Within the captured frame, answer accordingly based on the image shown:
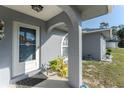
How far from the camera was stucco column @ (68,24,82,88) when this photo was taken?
4645 millimetres

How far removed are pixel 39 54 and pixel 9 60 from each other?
1.95 meters

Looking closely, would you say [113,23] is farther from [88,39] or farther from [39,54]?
[39,54]

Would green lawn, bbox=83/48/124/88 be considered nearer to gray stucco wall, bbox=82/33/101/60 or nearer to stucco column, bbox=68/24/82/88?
stucco column, bbox=68/24/82/88

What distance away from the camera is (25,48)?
5977mm

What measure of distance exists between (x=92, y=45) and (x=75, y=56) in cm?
995

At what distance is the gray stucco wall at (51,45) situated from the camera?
7.21 m

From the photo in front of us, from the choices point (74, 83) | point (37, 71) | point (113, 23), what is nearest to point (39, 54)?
point (37, 71)

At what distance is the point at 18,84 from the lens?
5.02m

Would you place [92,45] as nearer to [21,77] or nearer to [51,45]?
[51,45]

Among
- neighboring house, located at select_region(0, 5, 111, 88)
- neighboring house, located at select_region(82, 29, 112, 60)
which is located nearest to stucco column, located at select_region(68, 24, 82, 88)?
neighboring house, located at select_region(0, 5, 111, 88)

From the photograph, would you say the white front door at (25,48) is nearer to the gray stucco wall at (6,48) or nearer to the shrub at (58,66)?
the gray stucco wall at (6,48)

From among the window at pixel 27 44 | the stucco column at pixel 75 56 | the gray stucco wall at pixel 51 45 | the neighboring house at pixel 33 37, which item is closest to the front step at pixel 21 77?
the neighboring house at pixel 33 37

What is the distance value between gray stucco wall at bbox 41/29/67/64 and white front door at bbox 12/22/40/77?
1.94ft
